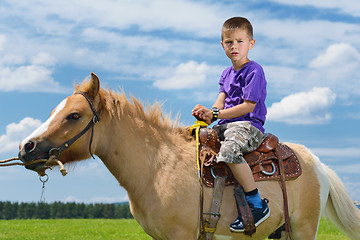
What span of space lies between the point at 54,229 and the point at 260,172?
40.9ft

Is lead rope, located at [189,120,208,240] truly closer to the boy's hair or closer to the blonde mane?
the blonde mane

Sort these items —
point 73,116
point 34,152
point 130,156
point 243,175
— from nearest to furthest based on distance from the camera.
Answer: point 34,152 → point 73,116 → point 130,156 → point 243,175

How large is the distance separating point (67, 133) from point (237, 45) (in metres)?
2.55

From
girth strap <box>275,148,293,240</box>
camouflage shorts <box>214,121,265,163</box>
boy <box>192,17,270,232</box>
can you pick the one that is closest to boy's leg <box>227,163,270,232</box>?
boy <box>192,17,270,232</box>

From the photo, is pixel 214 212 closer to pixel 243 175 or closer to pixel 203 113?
pixel 243 175

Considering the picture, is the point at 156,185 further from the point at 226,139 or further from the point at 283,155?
the point at 283,155

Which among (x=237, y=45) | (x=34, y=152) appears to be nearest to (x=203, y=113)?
(x=237, y=45)

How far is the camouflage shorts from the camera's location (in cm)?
465

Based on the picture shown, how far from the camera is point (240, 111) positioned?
486cm

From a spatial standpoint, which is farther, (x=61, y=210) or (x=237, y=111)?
(x=61, y=210)

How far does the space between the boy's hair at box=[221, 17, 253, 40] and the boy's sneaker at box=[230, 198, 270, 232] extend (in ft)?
7.78

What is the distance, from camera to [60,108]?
4422mm

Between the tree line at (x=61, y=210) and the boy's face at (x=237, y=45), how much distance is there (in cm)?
2574

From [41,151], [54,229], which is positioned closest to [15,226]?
[54,229]
